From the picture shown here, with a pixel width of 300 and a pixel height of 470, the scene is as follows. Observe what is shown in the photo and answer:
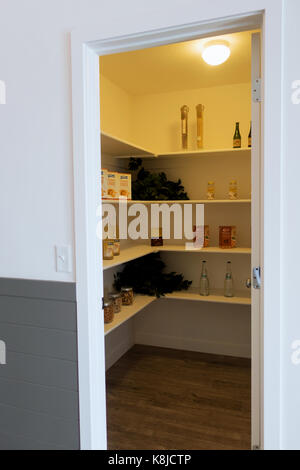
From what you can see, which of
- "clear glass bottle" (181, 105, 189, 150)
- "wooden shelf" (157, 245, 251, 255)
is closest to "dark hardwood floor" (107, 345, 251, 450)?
"wooden shelf" (157, 245, 251, 255)

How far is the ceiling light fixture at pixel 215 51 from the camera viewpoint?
229cm

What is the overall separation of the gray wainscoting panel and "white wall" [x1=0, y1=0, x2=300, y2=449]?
106 millimetres

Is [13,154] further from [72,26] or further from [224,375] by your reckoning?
[224,375]

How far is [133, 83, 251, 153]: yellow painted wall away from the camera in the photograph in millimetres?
3172

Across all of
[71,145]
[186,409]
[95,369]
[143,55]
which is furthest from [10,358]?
[143,55]

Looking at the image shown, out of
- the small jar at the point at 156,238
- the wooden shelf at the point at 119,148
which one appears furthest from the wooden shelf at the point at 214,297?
the wooden shelf at the point at 119,148

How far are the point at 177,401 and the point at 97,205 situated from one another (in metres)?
1.74

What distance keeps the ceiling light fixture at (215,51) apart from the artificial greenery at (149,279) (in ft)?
5.94

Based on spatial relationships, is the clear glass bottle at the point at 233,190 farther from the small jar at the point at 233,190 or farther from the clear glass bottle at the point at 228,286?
the clear glass bottle at the point at 228,286

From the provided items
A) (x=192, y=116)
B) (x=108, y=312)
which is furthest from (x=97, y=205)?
(x=192, y=116)

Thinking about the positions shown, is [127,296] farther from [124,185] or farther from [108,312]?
[124,185]

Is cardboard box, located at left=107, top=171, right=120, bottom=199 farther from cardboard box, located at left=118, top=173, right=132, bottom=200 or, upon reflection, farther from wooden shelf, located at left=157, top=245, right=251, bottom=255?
wooden shelf, located at left=157, top=245, right=251, bottom=255

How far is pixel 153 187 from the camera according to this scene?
3.19m
